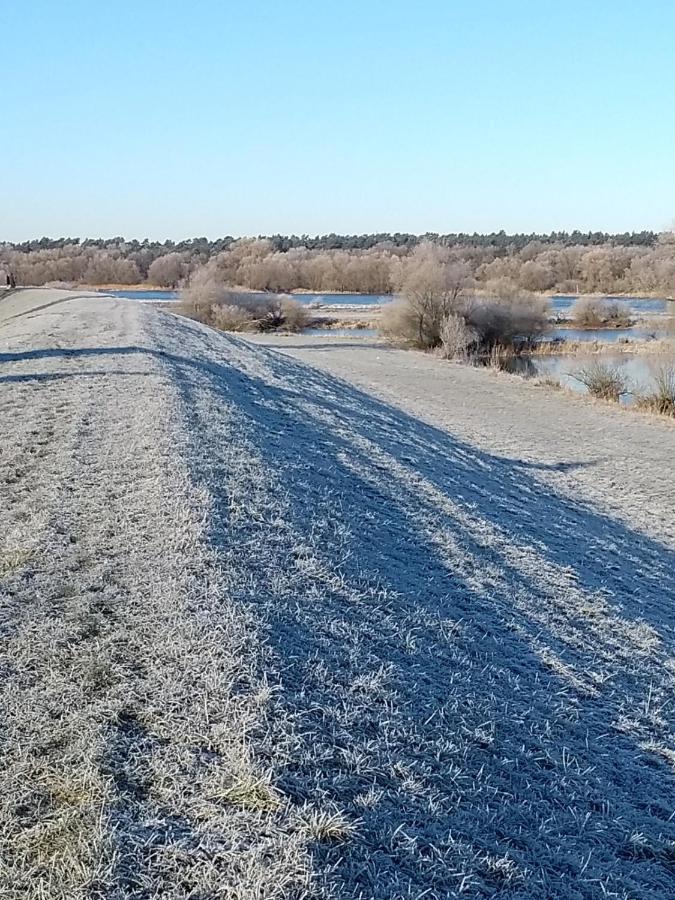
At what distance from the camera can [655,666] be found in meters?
5.90

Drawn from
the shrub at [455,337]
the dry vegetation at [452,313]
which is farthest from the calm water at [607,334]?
the shrub at [455,337]

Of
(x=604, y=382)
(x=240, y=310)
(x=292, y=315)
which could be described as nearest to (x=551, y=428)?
(x=604, y=382)

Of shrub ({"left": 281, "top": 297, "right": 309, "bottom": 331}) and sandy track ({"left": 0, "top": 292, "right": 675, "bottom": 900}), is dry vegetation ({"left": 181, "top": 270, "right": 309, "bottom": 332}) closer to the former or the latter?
shrub ({"left": 281, "top": 297, "right": 309, "bottom": 331})

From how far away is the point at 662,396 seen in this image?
82.5 feet

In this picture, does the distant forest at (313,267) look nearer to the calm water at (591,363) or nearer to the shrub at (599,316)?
the shrub at (599,316)

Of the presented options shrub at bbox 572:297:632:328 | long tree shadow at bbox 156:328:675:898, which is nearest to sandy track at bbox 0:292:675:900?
long tree shadow at bbox 156:328:675:898

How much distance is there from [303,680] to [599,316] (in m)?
55.1

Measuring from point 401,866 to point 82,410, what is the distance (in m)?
A: 8.30

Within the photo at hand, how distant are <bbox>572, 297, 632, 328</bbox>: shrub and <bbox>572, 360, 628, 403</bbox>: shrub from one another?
28.1 m

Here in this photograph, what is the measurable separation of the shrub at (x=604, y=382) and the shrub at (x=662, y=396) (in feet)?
4.41

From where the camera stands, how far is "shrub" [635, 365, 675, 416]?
81.6 ft

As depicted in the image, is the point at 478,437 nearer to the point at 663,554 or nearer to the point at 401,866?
the point at 663,554

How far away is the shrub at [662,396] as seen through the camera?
979 inches

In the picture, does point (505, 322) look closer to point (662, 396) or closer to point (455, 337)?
point (455, 337)
